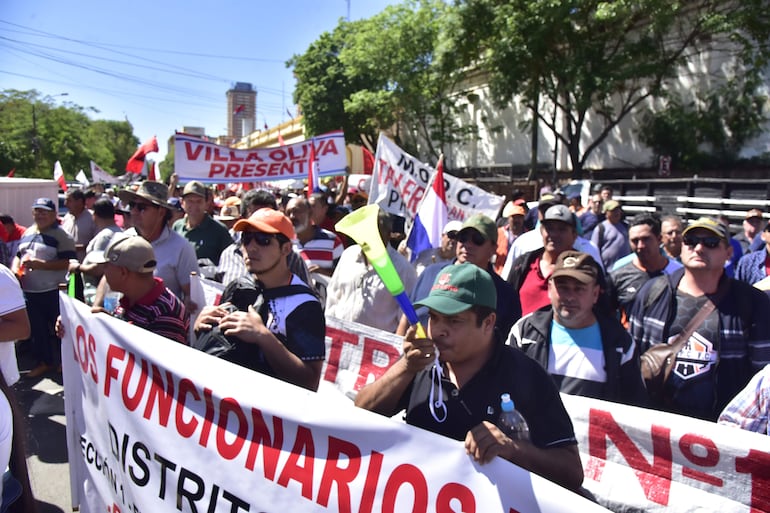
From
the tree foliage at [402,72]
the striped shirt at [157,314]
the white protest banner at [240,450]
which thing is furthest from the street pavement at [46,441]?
the tree foliage at [402,72]

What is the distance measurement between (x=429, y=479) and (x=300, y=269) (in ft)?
6.84

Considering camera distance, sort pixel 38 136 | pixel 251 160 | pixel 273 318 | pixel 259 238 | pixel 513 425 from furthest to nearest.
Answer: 1. pixel 38 136
2. pixel 251 160
3. pixel 259 238
4. pixel 273 318
5. pixel 513 425

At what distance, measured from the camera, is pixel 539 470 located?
5.81 ft

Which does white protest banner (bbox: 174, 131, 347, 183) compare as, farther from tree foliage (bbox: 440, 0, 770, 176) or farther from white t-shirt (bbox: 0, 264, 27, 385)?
tree foliage (bbox: 440, 0, 770, 176)

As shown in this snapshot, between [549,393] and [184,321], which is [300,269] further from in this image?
[549,393]

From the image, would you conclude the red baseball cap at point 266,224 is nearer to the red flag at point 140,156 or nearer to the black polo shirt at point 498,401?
the black polo shirt at point 498,401

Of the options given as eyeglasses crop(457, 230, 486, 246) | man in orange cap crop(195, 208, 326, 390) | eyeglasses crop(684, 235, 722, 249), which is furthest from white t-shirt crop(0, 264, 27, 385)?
eyeglasses crop(684, 235, 722, 249)

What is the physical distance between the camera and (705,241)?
3215 mm

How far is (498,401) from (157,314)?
189 cm

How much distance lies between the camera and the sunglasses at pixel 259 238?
2707 millimetres

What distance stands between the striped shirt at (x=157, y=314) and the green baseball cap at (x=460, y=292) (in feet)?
5.33

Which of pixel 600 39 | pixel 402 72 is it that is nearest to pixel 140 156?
pixel 600 39

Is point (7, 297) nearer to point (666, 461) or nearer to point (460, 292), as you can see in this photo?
point (460, 292)

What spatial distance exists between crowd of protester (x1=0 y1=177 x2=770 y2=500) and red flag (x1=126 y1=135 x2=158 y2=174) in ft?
19.6
